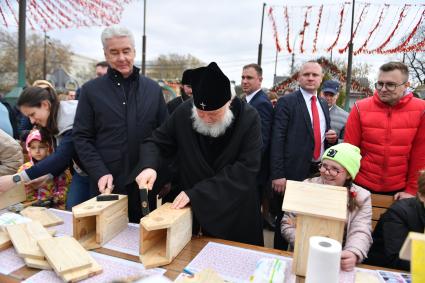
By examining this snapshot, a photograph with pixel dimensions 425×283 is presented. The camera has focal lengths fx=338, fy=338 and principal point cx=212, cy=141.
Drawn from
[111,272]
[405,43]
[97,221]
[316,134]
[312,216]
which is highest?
[405,43]

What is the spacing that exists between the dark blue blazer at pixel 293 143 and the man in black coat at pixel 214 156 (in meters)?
0.95

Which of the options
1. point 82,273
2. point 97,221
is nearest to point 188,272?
point 82,273

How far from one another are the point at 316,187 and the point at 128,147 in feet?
3.87

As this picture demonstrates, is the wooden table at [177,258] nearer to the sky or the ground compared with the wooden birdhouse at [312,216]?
nearer to the ground

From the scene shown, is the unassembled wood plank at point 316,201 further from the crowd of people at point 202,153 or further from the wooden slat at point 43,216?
the wooden slat at point 43,216

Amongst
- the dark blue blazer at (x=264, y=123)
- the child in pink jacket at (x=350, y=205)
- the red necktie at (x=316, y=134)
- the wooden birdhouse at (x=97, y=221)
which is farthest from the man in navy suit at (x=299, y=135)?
the wooden birdhouse at (x=97, y=221)

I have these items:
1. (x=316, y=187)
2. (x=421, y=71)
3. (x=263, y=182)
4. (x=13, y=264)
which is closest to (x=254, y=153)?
(x=316, y=187)

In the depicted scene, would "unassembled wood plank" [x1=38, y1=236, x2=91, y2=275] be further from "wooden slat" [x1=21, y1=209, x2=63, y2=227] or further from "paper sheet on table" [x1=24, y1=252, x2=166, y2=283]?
"wooden slat" [x1=21, y1=209, x2=63, y2=227]

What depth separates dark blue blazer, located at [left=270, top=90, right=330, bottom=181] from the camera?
9.63 ft

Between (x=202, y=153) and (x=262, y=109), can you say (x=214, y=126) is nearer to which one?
(x=202, y=153)

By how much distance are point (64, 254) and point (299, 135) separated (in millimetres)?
2111

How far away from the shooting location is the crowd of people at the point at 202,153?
180cm

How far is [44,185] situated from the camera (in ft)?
8.14

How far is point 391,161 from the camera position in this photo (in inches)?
99.1
